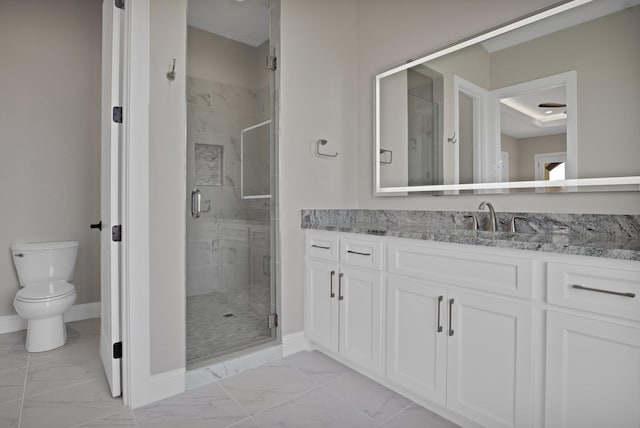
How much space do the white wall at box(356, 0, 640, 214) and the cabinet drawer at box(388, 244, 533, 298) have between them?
0.62 meters

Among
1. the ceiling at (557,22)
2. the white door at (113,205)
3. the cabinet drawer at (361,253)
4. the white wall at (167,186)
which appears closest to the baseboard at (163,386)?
the white wall at (167,186)

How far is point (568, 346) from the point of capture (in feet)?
3.98

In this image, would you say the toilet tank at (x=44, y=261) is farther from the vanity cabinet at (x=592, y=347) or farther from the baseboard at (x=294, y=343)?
the vanity cabinet at (x=592, y=347)

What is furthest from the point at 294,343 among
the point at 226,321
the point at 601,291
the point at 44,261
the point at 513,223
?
the point at 44,261

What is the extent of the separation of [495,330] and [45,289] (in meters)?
2.83

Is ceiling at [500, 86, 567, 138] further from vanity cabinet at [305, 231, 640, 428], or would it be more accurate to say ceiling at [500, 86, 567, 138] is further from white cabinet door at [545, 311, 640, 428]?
white cabinet door at [545, 311, 640, 428]

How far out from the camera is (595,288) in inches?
45.7

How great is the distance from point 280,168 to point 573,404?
1.87 meters

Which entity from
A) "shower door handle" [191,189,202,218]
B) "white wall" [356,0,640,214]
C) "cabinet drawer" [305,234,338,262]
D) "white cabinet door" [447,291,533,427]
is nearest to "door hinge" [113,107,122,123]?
"shower door handle" [191,189,202,218]

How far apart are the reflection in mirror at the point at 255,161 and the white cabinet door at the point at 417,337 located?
1.16 meters

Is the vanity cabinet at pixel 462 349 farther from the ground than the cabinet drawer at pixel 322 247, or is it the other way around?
the cabinet drawer at pixel 322 247

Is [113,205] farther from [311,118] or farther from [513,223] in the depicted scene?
[513,223]

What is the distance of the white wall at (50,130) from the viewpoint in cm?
279

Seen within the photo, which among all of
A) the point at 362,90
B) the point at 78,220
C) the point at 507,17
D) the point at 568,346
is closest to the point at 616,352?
the point at 568,346
